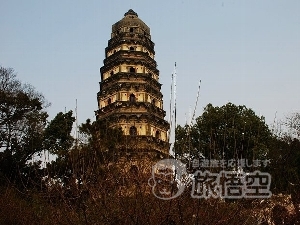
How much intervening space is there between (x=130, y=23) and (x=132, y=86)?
469 centimetres

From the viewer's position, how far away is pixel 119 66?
2048 centimetres

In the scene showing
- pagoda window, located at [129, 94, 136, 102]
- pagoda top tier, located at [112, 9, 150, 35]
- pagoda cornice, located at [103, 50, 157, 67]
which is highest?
pagoda top tier, located at [112, 9, 150, 35]

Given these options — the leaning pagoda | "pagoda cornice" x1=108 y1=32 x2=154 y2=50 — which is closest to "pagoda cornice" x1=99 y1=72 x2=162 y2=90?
the leaning pagoda

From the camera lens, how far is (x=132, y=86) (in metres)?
19.5

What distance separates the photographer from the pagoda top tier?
22375mm

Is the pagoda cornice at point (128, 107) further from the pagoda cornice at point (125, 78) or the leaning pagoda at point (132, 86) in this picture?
the pagoda cornice at point (125, 78)

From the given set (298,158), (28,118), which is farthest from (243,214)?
(28,118)

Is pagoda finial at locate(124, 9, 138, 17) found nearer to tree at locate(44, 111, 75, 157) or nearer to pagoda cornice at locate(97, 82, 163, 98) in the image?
pagoda cornice at locate(97, 82, 163, 98)

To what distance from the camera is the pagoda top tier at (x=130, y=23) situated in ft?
73.4

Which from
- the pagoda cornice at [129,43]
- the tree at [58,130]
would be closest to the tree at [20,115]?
the tree at [58,130]

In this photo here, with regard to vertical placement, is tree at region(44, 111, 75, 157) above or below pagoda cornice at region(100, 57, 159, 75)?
below

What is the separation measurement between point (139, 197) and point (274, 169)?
610cm

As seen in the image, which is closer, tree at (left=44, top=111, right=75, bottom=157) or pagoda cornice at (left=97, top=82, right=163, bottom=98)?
tree at (left=44, top=111, right=75, bottom=157)

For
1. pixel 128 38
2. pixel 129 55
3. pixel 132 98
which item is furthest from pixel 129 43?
pixel 132 98
